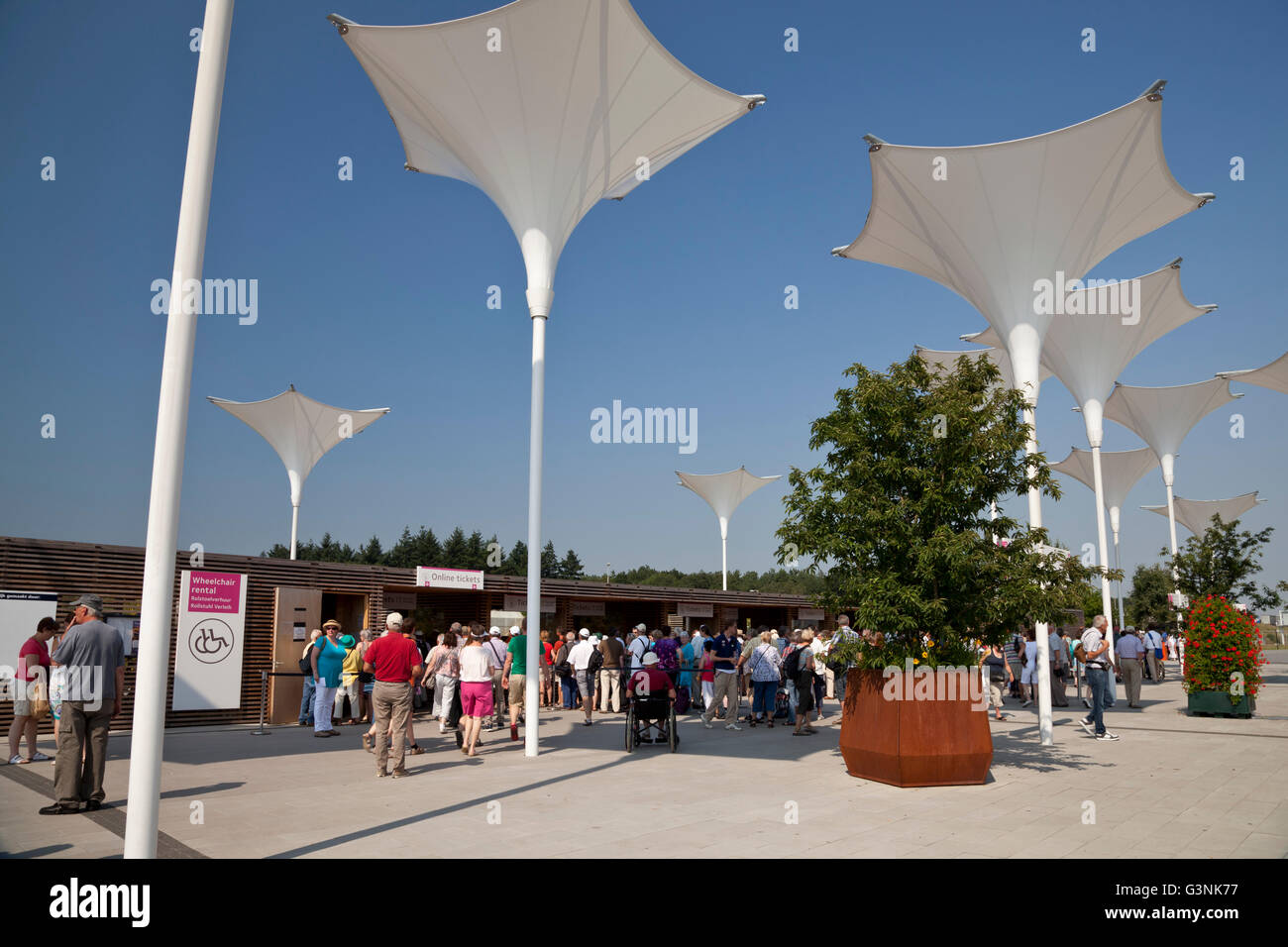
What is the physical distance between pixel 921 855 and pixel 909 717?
9.63 ft

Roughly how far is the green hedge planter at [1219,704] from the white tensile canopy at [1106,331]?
8.88ft

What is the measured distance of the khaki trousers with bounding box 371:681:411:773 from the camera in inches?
356

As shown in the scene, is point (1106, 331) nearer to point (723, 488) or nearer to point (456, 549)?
point (723, 488)

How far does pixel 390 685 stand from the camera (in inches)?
363

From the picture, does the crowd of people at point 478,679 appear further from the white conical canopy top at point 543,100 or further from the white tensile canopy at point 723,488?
the white tensile canopy at point 723,488

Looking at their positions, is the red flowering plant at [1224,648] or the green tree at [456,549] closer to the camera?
the red flowering plant at [1224,648]

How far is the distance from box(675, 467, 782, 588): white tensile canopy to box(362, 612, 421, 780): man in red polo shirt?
113 ft

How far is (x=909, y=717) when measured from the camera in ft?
27.6

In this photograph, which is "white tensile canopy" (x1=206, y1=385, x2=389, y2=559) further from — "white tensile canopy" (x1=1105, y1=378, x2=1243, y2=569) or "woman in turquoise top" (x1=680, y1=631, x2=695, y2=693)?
"white tensile canopy" (x1=1105, y1=378, x2=1243, y2=569)

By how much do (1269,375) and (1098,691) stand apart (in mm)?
16458

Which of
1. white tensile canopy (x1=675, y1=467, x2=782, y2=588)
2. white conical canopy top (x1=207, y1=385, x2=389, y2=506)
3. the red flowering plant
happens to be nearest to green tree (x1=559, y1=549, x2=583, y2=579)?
white tensile canopy (x1=675, y1=467, x2=782, y2=588)

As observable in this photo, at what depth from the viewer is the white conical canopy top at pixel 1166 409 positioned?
26656 millimetres

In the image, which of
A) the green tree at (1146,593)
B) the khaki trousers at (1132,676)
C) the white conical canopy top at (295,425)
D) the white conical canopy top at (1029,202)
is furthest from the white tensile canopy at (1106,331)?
the green tree at (1146,593)
